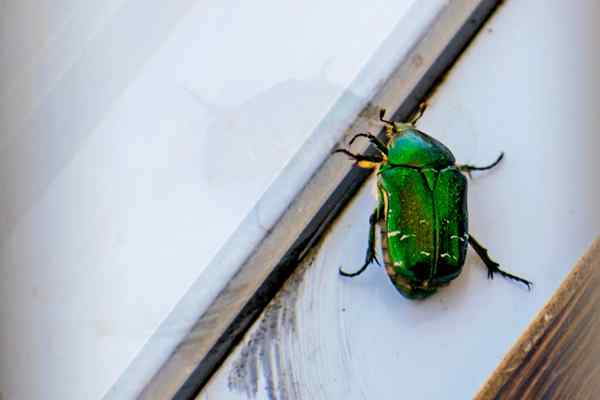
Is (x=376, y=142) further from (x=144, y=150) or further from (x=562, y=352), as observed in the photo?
(x=562, y=352)

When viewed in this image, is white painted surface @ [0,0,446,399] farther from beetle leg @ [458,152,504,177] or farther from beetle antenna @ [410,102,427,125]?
beetle leg @ [458,152,504,177]

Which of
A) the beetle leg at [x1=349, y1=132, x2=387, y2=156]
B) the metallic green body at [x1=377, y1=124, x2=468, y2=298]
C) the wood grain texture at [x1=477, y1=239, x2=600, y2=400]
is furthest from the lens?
the beetle leg at [x1=349, y1=132, x2=387, y2=156]

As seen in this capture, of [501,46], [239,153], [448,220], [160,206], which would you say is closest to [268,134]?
[239,153]

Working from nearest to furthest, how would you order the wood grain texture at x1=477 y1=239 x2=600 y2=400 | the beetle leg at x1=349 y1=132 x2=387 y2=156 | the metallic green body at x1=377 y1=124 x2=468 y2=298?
the wood grain texture at x1=477 y1=239 x2=600 y2=400 < the metallic green body at x1=377 y1=124 x2=468 y2=298 < the beetle leg at x1=349 y1=132 x2=387 y2=156

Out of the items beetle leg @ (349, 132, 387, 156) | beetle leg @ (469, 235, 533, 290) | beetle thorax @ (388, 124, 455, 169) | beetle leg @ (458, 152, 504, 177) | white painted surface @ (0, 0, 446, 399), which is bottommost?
white painted surface @ (0, 0, 446, 399)

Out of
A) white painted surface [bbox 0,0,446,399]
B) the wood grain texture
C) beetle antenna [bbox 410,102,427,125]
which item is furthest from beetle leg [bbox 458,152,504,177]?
the wood grain texture

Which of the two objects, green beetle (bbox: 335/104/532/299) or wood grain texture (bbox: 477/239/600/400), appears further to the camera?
green beetle (bbox: 335/104/532/299)
